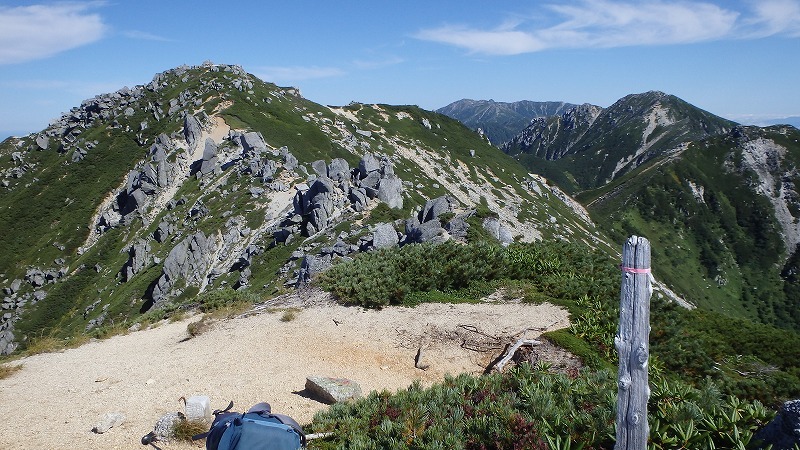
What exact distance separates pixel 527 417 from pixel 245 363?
8.43 meters

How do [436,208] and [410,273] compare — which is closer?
[410,273]

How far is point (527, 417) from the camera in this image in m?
6.91

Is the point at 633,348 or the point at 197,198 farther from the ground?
the point at 197,198

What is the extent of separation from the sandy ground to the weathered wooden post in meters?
6.54

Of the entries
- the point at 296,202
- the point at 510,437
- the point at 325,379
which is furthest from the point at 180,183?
the point at 510,437

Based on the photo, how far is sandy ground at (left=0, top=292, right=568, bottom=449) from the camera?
9883 millimetres

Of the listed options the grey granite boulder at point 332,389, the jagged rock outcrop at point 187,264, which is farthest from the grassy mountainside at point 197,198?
the grey granite boulder at point 332,389

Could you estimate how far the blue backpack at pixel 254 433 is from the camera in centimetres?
505

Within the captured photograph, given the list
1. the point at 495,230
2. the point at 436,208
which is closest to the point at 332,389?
the point at 495,230

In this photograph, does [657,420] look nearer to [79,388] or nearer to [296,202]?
[79,388]

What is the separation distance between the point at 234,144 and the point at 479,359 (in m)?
57.9

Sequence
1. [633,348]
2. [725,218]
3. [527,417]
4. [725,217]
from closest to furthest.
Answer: [633,348]
[527,417]
[725,218]
[725,217]

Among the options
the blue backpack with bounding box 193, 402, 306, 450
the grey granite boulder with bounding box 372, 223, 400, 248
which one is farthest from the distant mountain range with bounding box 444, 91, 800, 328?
the blue backpack with bounding box 193, 402, 306, 450

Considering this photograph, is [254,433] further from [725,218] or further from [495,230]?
[725,218]
